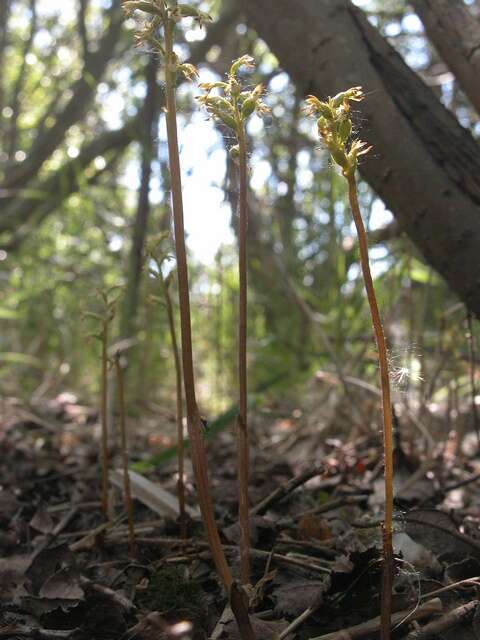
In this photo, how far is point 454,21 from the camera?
1.77 metres

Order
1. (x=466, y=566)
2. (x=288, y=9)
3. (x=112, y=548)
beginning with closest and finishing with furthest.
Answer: (x=466, y=566)
(x=112, y=548)
(x=288, y=9)

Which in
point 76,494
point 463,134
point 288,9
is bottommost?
point 76,494

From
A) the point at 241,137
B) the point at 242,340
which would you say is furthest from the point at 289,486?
the point at 241,137

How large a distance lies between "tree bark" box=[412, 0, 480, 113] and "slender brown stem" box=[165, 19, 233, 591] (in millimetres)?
1011

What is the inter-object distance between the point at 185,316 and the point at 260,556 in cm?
63

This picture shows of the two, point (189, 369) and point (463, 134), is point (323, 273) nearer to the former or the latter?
point (463, 134)

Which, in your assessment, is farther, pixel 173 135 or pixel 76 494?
pixel 76 494

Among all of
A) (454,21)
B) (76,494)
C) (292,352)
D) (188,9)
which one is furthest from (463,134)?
(292,352)

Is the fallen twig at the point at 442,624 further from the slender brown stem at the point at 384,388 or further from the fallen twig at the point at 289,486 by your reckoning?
the fallen twig at the point at 289,486

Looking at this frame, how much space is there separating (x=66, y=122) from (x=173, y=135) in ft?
13.9

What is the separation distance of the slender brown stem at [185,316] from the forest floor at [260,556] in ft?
0.47

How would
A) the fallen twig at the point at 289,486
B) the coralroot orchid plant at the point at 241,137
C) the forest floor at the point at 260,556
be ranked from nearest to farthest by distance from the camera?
the coralroot orchid plant at the point at 241,137, the forest floor at the point at 260,556, the fallen twig at the point at 289,486

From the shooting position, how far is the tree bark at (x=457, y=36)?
176 cm

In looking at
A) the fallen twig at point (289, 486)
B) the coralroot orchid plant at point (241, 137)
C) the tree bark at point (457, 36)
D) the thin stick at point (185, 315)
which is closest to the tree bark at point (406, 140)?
the tree bark at point (457, 36)
